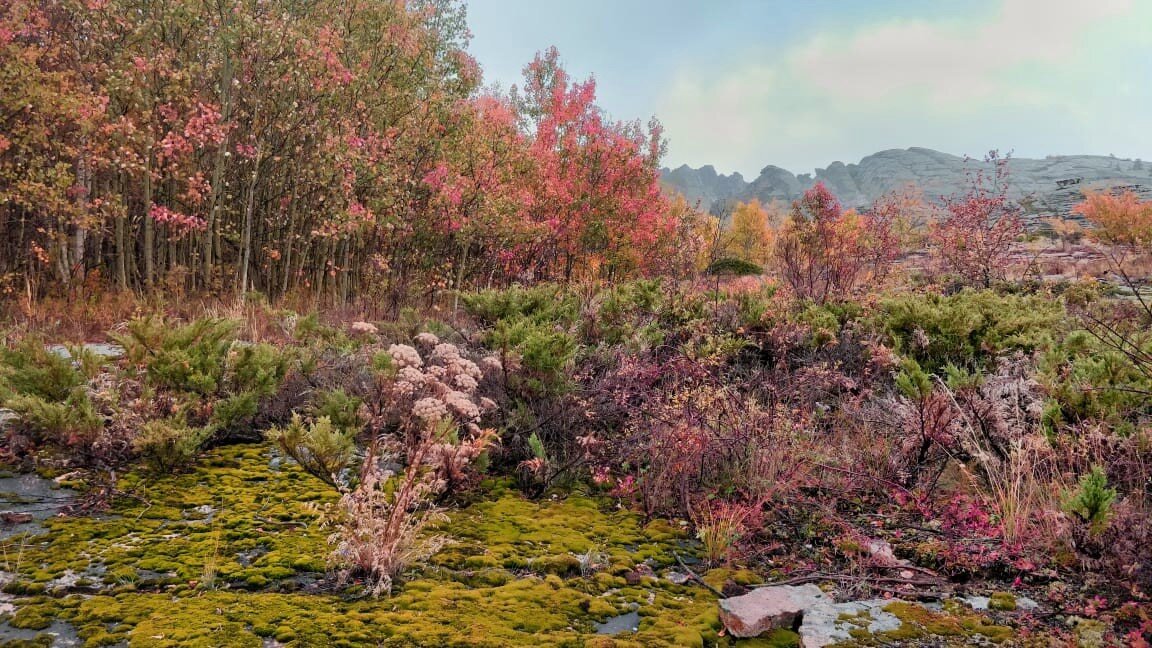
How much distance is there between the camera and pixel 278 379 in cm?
403

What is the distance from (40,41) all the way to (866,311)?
40.5 feet

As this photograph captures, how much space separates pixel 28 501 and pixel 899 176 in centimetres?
15370

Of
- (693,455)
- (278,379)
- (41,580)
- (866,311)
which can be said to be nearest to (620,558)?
(693,455)

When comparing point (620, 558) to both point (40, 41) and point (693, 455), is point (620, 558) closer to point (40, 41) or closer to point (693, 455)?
point (693, 455)

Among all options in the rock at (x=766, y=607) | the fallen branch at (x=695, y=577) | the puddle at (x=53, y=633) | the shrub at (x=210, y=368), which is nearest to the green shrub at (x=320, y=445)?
the shrub at (x=210, y=368)

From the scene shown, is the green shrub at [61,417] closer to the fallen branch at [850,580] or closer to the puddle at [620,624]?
the puddle at [620,624]

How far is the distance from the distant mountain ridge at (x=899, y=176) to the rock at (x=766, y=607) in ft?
262

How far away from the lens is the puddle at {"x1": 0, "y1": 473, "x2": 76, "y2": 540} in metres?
2.59

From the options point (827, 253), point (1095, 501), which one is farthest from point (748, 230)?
point (1095, 501)

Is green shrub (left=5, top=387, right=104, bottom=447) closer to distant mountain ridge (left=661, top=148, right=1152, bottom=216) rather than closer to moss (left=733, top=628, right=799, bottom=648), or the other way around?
moss (left=733, top=628, right=799, bottom=648)

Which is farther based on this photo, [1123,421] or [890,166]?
[890,166]

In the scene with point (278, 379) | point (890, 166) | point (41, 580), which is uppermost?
point (890, 166)

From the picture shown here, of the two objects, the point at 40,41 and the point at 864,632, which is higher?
the point at 40,41

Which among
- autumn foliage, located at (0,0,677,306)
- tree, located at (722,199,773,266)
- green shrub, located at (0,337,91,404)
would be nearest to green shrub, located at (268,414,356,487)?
green shrub, located at (0,337,91,404)
